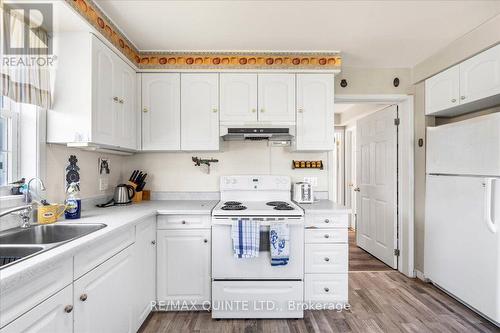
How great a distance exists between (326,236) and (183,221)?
127 centimetres

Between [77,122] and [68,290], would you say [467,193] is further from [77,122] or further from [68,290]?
[77,122]

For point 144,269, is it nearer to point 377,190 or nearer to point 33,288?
point 33,288

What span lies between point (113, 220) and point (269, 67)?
1977mm

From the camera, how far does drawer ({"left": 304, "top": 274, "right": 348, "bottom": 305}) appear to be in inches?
88.7

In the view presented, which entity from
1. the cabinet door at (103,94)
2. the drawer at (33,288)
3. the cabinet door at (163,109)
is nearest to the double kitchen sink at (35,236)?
the drawer at (33,288)

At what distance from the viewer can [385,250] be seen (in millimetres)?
3359

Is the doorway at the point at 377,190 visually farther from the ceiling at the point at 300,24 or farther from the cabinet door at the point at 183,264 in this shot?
the cabinet door at the point at 183,264

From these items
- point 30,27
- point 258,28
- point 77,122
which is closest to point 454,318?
point 258,28

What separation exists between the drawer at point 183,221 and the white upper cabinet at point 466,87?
2.56 metres

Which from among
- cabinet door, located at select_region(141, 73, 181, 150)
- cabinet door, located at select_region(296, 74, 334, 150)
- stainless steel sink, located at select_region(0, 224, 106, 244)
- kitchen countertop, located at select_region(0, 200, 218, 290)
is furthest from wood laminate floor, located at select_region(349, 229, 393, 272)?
stainless steel sink, located at select_region(0, 224, 106, 244)

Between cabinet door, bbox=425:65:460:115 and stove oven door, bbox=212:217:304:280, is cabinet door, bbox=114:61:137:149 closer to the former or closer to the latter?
stove oven door, bbox=212:217:304:280

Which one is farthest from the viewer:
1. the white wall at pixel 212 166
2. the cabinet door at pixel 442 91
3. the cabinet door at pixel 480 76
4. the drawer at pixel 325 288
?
the white wall at pixel 212 166

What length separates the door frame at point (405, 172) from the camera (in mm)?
2994

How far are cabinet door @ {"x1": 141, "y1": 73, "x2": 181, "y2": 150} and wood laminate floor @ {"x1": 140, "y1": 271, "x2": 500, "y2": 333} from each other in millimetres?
1588
